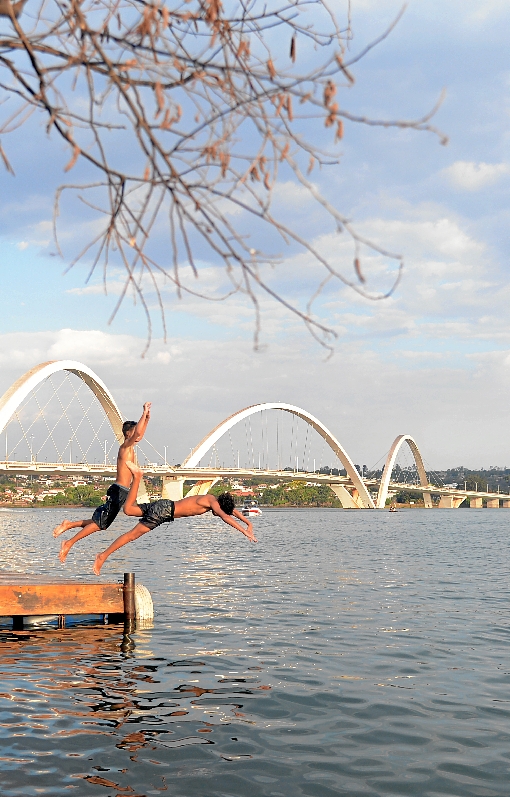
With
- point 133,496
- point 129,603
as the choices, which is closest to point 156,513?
point 133,496

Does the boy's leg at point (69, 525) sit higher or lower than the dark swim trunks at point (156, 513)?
lower

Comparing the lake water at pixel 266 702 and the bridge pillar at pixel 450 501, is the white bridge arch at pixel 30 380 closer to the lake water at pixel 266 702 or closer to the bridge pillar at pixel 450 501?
the lake water at pixel 266 702

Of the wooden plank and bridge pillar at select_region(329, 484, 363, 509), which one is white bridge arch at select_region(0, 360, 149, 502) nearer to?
bridge pillar at select_region(329, 484, 363, 509)

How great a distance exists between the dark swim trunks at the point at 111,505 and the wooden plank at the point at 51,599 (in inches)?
80.8

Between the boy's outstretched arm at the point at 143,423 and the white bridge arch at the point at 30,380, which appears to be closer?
the boy's outstretched arm at the point at 143,423

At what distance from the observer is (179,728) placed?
833cm

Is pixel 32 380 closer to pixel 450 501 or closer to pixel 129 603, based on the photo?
pixel 129 603

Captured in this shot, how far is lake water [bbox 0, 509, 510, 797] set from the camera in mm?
7027

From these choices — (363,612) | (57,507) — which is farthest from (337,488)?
(363,612)

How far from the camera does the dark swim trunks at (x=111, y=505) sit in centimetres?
1124

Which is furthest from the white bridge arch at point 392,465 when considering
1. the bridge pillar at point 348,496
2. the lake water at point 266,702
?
the lake water at point 266,702

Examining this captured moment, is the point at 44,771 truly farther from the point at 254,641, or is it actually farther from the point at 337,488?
the point at 337,488

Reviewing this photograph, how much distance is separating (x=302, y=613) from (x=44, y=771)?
9975 millimetres

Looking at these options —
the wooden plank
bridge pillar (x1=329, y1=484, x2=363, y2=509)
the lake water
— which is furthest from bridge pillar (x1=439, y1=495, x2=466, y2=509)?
the wooden plank
